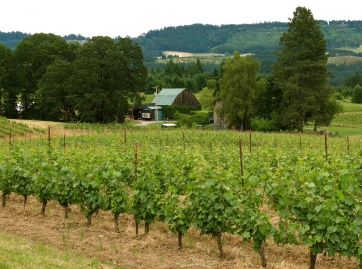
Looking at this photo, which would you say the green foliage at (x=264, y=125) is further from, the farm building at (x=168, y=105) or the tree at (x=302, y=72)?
the farm building at (x=168, y=105)

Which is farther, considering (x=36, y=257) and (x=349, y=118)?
(x=349, y=118)

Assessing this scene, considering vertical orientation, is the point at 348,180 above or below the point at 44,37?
below

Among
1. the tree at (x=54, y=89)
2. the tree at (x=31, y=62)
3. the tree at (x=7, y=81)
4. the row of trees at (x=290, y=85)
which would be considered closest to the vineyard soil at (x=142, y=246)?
the row of trees at (x=290, y=85)

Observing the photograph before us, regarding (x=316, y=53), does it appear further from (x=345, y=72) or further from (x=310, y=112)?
(x=345, y=72)

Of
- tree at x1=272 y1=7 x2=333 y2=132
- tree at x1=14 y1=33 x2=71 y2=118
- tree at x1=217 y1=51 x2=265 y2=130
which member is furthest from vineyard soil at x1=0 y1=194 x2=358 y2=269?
tree at x1=14 y1=33 x2=71 y2=118

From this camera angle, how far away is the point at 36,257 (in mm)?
8742

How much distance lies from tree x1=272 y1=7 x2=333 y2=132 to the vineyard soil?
3350 centimetres

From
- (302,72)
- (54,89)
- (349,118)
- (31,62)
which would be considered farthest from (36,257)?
(349,118)

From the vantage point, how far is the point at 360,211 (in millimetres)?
7461

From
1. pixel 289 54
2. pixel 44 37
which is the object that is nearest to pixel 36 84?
pixel 44 37

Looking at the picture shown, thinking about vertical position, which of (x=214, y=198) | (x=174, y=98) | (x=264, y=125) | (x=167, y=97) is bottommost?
(x=264, y=125)

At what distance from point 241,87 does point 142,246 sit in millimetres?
39827

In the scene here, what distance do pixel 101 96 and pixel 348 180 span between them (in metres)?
40.7

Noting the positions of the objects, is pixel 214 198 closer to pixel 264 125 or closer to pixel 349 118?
pixel 264 125
